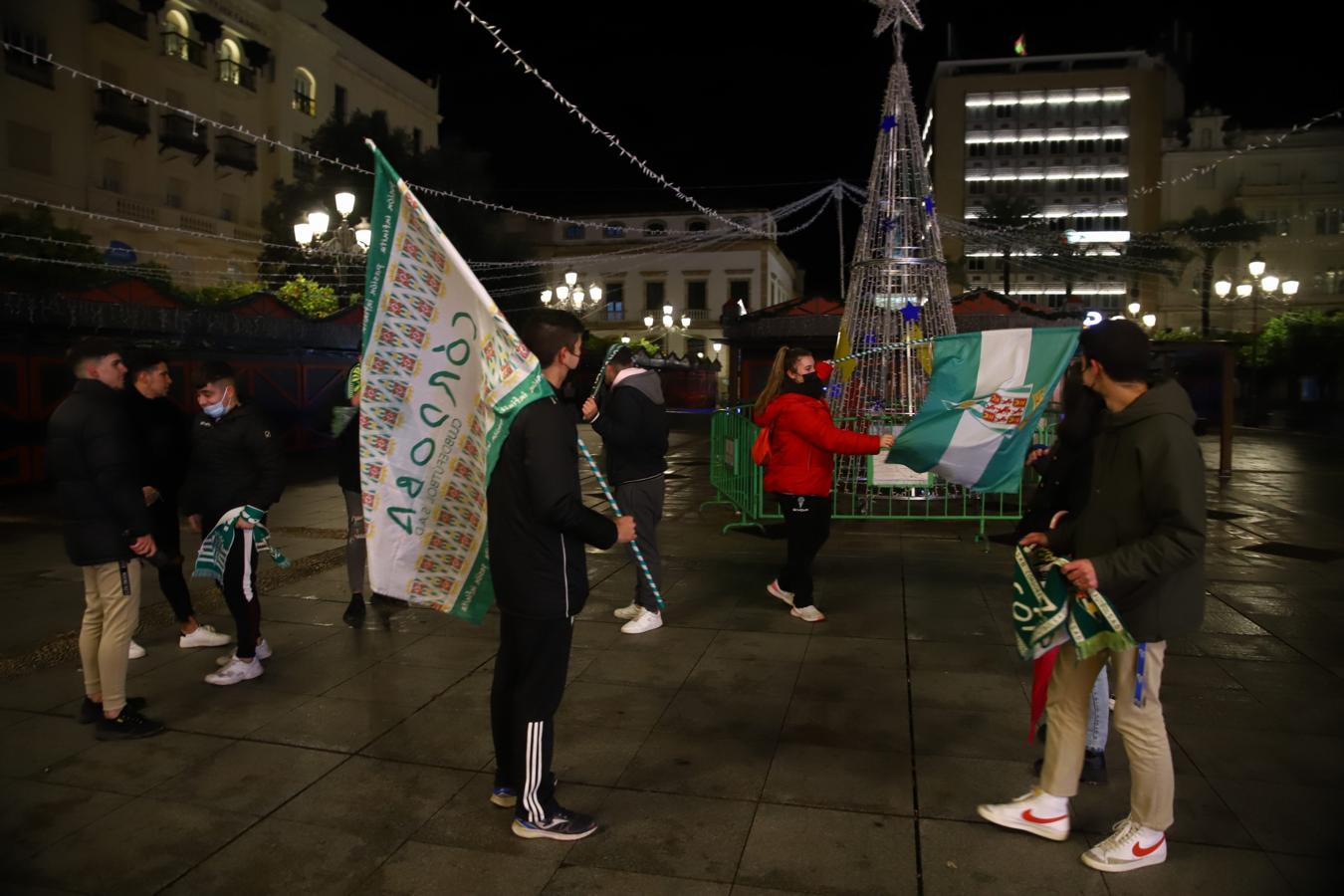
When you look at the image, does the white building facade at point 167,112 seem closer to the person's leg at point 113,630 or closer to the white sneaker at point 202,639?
the white sneaker at point 202,639

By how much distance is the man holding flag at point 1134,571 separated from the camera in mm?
2914

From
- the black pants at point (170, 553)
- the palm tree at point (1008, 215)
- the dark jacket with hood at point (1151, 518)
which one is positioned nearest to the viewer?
the dark jacket with hood at point (1151, 518)

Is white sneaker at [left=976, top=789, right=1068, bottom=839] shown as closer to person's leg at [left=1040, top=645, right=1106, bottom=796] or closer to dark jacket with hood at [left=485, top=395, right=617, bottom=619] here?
person's leg at [left=1040, top=645, right=1106, bottom=796]

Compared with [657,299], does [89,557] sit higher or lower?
lower

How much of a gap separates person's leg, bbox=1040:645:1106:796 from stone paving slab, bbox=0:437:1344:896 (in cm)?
25

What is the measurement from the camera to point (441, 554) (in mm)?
3387

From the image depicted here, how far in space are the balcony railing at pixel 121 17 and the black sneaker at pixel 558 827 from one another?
33.5 meters

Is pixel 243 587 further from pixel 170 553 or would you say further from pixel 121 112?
pixel 121 112

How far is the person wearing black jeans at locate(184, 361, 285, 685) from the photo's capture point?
501cm

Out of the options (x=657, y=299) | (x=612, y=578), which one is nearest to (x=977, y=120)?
(x=657, y=299)

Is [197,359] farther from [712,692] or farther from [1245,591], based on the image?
[1245,591]

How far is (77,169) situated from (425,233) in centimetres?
3145

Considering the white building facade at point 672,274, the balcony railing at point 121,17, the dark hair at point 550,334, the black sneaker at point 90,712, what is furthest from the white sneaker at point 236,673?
the white building facade at point 672,274

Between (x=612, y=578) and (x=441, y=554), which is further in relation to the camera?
(x=612, y=578)
